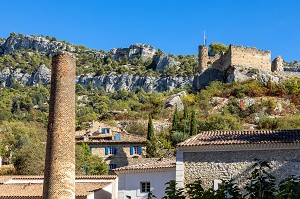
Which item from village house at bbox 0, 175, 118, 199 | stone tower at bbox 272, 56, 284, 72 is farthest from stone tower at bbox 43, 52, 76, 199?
stone tower at bbox 272, 56, 284, 72

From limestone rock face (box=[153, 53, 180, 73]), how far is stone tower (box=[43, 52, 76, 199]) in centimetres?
10316

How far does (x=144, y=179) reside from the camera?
28625 millimetres

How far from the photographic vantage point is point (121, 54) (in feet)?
486

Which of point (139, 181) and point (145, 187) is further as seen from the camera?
point (139, 181)

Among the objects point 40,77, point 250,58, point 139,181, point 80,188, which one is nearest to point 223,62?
point 250,58

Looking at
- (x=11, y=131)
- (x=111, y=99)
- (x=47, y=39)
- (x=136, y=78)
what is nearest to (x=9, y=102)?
(x=111, y=99)

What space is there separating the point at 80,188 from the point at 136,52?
117m

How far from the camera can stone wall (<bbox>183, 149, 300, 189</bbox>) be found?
2147cm

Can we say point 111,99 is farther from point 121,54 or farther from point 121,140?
point 121,140

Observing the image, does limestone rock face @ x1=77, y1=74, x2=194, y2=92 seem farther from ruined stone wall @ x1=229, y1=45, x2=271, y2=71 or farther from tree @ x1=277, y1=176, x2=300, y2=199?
tree @ x1=277, y1=176, x2=300, y2=199

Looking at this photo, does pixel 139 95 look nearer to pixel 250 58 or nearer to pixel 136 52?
pixel 250 58

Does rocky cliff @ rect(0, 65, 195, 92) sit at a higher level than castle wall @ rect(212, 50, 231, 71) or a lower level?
higher

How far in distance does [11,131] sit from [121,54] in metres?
87.1

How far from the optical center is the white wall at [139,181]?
27.5 meters
